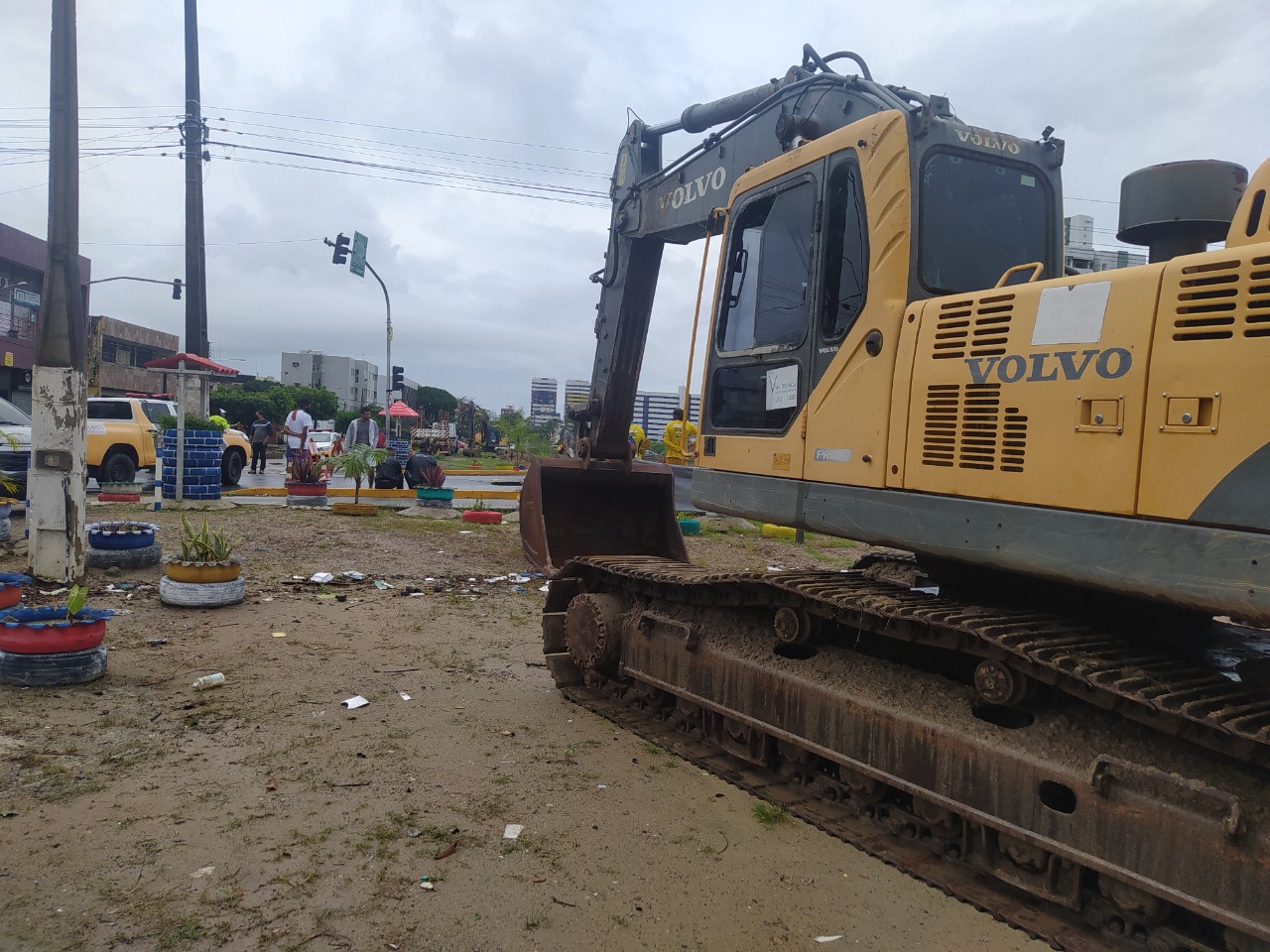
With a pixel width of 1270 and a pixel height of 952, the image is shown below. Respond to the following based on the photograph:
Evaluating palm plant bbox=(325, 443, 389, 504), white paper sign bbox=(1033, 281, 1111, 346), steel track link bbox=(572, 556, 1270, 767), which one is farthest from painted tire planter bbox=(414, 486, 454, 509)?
white paper sign bbox=(1033, 281, 1111, 346)

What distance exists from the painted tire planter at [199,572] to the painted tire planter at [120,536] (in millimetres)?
1197

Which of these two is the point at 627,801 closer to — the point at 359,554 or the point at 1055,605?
the point at 1055,605

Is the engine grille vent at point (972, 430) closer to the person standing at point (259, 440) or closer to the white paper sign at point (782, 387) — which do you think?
the white paper sign at point (782, 387)

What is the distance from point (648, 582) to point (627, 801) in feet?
4.71

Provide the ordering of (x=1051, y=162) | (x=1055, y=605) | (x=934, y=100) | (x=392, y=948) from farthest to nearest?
(x=1051, y=162), (x=934, y=100), (x=1055, y=605), (x=392, y=948)

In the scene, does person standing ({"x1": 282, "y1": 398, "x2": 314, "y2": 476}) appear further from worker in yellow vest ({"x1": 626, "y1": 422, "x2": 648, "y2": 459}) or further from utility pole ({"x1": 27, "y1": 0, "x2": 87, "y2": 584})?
utility pole ({"x1": 27, "y1": 0, "x2": 87, "y2": 584})

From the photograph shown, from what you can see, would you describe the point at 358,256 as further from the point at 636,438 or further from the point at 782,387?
the point at 782,387

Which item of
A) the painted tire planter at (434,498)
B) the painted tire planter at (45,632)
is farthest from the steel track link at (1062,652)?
the painted tire planter at (434,498)

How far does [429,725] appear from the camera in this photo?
4.94m

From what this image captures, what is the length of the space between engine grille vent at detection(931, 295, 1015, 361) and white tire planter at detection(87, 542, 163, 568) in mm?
7473

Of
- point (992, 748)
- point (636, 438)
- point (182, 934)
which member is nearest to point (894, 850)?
point (992, 748)

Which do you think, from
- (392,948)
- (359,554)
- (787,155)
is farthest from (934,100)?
(359,554)

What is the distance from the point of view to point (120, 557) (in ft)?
26.8

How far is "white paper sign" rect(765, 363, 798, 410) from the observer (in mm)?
4230
